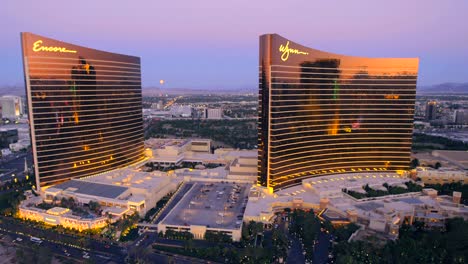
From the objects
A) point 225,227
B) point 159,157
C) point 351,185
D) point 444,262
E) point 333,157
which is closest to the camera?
point 444,262

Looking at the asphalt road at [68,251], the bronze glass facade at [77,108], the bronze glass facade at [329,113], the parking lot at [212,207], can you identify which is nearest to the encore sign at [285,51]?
the bronze glass facade at [329,113]

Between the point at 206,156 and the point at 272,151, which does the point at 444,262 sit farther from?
the point at 206,156

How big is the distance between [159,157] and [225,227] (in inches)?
2229

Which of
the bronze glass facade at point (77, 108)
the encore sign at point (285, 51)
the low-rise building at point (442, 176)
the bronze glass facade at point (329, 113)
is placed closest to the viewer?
the bronze glass facade at point (77, 108)

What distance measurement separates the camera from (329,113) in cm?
9762

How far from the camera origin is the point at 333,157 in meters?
99.9

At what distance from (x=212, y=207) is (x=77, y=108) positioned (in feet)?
152

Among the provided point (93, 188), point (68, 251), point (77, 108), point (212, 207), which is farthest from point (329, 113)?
point (68, 251)

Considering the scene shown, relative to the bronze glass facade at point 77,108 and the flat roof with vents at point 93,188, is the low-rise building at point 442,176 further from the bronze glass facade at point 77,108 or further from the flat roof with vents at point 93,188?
the bronze glass facade at point 77,108

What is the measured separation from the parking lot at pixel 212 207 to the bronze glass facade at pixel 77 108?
30.5 meters

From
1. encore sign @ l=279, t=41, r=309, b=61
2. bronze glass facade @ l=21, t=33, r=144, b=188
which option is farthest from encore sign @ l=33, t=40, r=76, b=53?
encore sign @ l=279, t=41, r=309, b=61

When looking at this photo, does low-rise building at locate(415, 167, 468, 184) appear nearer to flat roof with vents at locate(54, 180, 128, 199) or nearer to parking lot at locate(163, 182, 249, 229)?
parking lot at locate(163, 182, 249, 229)

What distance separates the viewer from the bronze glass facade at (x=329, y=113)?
280ft

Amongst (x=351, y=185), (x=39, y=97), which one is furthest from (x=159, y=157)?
(x=351, y=185)
